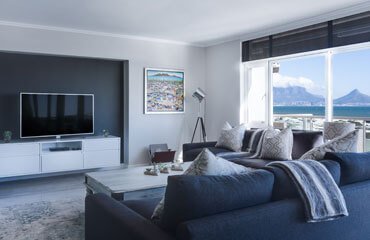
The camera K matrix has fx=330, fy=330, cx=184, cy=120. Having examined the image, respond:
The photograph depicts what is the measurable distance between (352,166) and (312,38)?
3.57 meters

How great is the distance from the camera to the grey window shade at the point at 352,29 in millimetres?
4581

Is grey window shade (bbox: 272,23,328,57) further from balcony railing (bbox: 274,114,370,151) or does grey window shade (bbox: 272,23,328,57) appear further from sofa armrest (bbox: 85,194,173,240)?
sofa armrest (bbox: 85,194,173,240)

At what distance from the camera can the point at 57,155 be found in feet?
18.2

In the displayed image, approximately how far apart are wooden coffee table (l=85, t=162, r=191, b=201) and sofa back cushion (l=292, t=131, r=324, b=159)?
1.94m

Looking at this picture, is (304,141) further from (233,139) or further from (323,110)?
(233,139)

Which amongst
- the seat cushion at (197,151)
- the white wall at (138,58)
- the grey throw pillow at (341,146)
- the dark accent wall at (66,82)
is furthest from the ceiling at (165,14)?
the grey throw pillow at (341,146)

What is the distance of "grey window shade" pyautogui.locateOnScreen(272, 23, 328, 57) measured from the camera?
514cm

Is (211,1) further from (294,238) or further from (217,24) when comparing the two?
(294,238)

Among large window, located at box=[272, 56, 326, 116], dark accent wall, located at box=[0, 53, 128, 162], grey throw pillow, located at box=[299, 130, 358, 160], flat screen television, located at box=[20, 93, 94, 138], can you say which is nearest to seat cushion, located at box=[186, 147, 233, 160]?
large window, located at box=[272, 56, 326, 116]

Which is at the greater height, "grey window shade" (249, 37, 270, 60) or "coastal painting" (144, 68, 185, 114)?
"grey window shade" (249, 37, 270, 60)

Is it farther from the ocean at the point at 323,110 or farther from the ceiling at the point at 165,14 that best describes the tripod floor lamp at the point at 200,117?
the ocean at the point at 323,110

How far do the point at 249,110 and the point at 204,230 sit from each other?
205 inches

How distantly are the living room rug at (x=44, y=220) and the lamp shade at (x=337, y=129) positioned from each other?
3.15 meters

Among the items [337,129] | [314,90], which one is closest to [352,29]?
[314,90]
